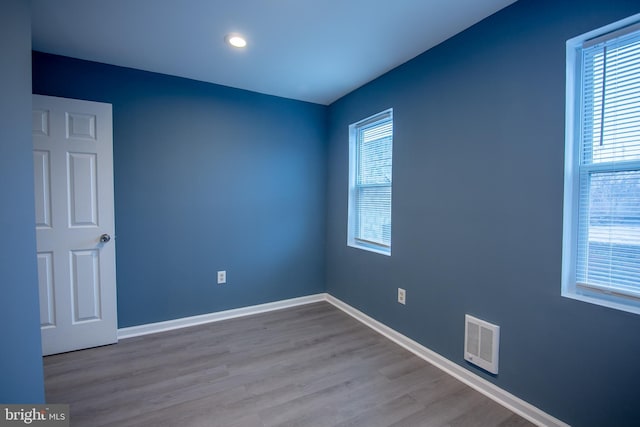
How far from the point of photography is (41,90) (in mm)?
2332

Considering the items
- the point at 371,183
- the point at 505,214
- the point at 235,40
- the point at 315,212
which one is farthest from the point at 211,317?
the point at 505,214

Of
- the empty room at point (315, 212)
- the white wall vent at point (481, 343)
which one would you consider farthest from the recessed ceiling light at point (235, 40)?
the white wall vent at point (481, 343)

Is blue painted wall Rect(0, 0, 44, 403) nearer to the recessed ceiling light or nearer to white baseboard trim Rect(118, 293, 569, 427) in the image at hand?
the recessed ceiling light

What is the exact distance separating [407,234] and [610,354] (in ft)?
4.51

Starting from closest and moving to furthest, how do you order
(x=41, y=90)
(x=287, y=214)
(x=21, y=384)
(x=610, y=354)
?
(x=21, y=384) < (x=610, y=354) < (x=41, y=90) < (x=287, y=214)

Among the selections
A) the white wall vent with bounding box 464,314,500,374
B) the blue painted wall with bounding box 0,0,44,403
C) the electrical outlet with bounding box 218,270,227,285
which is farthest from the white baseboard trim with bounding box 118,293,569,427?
the blue painted wall with bounding box 0,0,44,403

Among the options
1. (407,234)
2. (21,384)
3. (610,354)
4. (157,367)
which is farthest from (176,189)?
(610,354)

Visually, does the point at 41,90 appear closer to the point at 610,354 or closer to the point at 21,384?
the point at 21,384

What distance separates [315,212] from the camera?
11.8 feet

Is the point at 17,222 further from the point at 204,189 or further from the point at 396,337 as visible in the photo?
the point at 396,337

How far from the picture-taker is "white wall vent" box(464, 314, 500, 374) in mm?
1813

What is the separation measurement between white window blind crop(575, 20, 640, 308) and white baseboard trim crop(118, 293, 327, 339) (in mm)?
2665

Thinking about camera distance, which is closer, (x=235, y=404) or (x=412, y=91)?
(x=235, y=404)

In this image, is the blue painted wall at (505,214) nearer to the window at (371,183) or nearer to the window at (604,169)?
the window at (604,169)
